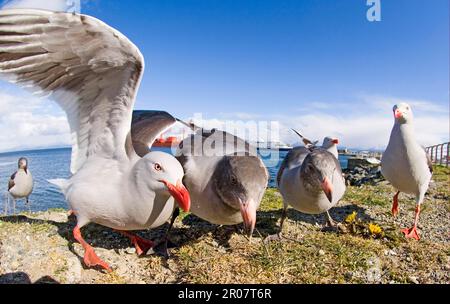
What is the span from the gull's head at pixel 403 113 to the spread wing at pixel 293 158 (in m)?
1.51

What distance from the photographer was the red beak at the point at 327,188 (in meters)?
3.41

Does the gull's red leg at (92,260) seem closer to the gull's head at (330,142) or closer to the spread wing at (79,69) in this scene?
the spread wing at (79,69)

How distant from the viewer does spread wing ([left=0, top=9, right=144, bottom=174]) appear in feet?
8.33

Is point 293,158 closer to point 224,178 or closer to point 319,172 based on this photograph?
point 319,172

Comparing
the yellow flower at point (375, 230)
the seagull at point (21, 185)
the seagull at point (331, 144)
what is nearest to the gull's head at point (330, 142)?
the seagull at point (331, 144)

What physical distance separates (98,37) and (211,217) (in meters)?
1.87

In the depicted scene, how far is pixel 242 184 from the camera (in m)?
2.71

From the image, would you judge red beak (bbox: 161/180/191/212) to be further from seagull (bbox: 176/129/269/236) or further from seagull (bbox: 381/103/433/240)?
seagull (bbox: 381/103/433/240)

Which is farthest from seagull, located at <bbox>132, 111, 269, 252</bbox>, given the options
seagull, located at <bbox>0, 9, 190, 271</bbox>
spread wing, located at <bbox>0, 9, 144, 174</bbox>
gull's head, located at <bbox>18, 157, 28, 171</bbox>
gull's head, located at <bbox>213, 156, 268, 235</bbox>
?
gull's head, located at <bbox>18, 157, 28, 171</bbox>

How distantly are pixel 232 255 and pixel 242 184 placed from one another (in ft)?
3.14

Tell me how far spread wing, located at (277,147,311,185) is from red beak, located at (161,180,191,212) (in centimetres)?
209

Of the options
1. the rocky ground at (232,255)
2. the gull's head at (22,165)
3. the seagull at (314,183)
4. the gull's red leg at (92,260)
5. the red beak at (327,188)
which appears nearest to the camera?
the rocky ground at (232,255)
